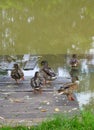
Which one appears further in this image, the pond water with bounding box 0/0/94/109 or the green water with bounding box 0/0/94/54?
the green water with bounding box 0/0/94/54

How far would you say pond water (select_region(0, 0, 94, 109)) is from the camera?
12422mm

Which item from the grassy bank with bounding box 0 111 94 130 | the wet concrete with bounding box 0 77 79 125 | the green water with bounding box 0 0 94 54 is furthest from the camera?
the green water with bounding box 0 0 94 54

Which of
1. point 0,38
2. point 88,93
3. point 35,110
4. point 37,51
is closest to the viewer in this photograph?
point 35,110

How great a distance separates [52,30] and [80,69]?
5168 millimetres

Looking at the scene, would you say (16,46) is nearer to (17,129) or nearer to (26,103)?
(26,103)

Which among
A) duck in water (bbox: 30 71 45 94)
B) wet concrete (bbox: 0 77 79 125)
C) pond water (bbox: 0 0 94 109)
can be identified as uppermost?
pond water (bbox: 0 0 94 109)

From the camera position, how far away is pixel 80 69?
11.1m

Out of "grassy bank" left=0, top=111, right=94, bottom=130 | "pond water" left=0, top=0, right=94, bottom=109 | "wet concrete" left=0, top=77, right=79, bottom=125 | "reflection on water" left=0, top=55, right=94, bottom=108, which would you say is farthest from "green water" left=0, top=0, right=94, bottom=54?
"grassy bank" left=0, top=111, right=94, bottom=130

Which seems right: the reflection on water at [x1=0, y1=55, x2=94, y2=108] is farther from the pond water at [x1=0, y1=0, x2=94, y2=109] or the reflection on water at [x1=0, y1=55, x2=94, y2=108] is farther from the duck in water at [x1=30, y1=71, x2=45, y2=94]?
the duck in water at [x1=30, y1=71, x2=45, y2=94]

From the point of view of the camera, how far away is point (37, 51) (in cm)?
1323

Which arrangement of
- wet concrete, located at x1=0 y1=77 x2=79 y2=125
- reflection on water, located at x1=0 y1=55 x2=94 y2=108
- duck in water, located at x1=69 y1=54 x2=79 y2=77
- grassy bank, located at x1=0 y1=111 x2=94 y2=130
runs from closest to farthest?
grassy bank, located at x1=0 y1=111 x2=94 y2=130, wet concrete, located at x1=0 y1=77 x2=79 y2=125, reflection on water, located at x1=0 y1=55 x2=94 y2=108, duck in water, located at x1=69 y1=54 x2=79 y2=77

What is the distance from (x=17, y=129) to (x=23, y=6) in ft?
51.8

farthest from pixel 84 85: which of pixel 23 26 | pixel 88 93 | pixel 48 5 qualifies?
pixel 48 5

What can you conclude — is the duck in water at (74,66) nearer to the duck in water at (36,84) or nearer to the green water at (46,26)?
the green water at (46,26)
